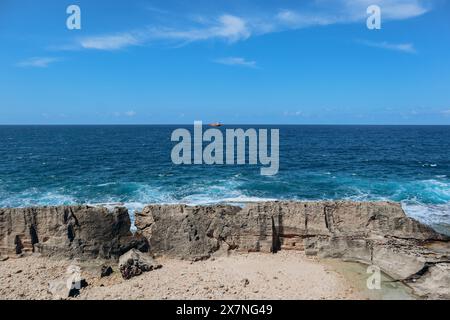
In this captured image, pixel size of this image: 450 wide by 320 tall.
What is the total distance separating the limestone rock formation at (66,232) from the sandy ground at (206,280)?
0.81 meters

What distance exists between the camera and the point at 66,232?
68.3 feet

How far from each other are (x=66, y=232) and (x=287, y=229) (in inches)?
516

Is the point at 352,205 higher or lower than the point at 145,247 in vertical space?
higher

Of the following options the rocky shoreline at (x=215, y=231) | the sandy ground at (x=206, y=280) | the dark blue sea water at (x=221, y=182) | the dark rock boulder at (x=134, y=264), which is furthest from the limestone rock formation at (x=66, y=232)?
the dark blue sea water at (x=221, y=182)

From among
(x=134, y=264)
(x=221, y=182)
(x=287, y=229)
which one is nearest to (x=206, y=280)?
(x=134, y=264)

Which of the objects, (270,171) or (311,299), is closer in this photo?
(311,299)

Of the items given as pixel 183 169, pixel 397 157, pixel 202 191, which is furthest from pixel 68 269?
pixel 397 157

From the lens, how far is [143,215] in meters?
22.0

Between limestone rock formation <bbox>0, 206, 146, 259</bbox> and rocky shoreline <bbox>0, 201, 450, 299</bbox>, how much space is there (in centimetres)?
5

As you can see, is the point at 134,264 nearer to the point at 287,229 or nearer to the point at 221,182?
the point at 287,229
